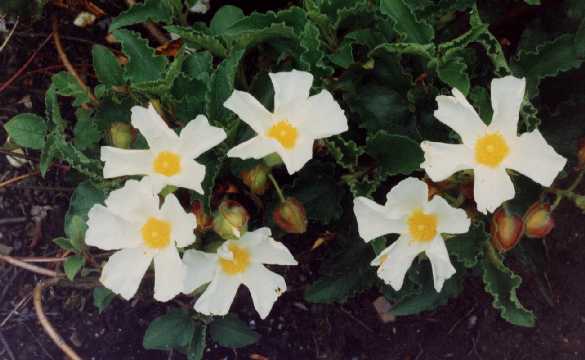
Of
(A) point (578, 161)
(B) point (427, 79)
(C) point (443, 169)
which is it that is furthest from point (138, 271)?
(A) point (578, 161)

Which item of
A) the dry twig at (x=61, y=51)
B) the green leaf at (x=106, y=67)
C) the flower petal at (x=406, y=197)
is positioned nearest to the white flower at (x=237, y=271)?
the flower petal at (x=406, y=197)

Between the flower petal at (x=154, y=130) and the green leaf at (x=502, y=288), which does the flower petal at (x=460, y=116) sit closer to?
the green leaf at (x=502, y=288)

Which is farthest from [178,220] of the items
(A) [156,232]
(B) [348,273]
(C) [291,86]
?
(B) [348,273]

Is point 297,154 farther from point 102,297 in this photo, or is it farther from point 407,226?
point 102,297

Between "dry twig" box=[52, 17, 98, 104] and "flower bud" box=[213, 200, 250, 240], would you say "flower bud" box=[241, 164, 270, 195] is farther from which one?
"dry twig" box=[52, 17, 98, 104]

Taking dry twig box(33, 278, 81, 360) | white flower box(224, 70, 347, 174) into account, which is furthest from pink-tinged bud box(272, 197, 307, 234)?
dry twig box(33, 278, 81, 360)

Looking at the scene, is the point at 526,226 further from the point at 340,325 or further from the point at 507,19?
the point at 340,325
